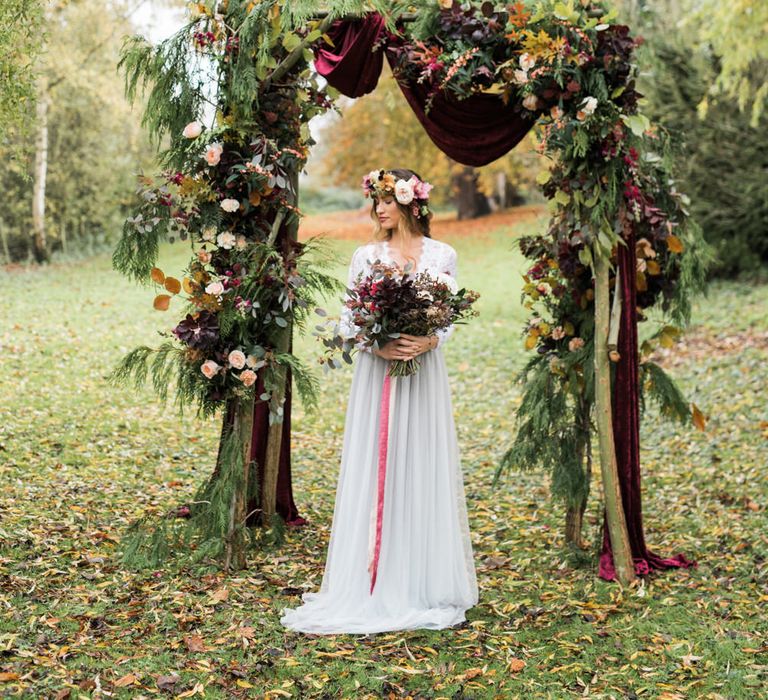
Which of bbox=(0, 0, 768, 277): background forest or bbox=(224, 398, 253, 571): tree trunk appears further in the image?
bbox=(0, 0, 768, 277): background forest

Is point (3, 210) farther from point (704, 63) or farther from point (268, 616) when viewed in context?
point (268, 616)

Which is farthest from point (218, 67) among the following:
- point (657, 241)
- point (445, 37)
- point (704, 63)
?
point (704, 63)

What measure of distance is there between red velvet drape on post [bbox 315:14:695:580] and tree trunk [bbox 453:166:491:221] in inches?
728

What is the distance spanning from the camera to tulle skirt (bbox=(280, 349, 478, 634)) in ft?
14.0

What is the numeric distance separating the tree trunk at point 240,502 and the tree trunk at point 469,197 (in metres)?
19.1

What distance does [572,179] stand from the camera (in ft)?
15.8

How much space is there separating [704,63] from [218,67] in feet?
35.0

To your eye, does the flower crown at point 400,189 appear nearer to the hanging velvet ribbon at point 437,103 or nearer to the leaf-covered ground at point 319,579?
the hanging velvet ribbon at point 437,103

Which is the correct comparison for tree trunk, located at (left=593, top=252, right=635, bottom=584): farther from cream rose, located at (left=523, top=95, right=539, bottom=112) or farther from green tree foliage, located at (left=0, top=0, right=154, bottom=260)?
green tree foliage, located at (left=0, top=0, right=154, bottom=260)

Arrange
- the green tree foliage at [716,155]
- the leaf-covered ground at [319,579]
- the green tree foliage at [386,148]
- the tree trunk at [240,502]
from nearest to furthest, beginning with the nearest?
the leaf-covered ground at [319,579] < the tree trunk at [240,502] < the green tree foliage at [716,155] < the green tree foliage at [386,148]

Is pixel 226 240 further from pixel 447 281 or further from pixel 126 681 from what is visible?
pixel 126 681

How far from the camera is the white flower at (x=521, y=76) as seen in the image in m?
4.58

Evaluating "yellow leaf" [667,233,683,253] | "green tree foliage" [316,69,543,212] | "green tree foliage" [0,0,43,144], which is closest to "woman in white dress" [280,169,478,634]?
"yellow leaf" [667,233,683,253]

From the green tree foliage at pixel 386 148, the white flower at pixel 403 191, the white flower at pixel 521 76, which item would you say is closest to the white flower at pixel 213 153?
the white flower at pixel 403 191
